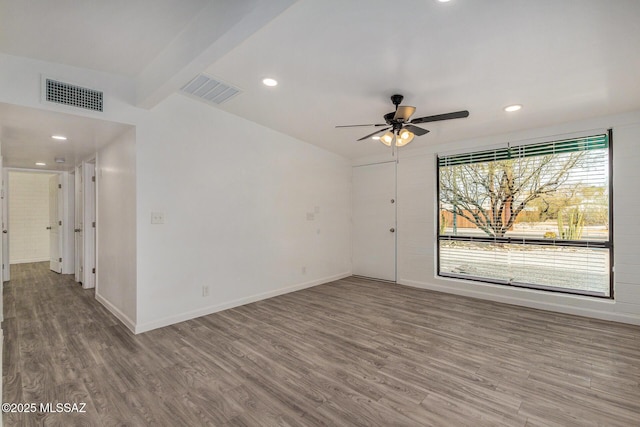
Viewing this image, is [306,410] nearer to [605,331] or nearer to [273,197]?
[273,197]

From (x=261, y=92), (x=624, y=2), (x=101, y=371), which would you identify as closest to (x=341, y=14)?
(x=261, y=92)

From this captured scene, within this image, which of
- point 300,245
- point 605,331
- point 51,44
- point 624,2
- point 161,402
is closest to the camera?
point 624,2

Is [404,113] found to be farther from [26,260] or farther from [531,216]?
[26,260]

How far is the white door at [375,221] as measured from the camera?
18.8 ft

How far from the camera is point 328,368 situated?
262 cm

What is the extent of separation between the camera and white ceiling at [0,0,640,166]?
207 centimetres

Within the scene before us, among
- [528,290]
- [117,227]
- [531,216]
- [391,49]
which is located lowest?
[528,290]

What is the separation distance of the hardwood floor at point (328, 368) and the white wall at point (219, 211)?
1.45ft

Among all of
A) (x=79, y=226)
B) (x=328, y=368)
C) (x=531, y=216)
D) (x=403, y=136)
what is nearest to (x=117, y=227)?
Result: (x=79, y=226)

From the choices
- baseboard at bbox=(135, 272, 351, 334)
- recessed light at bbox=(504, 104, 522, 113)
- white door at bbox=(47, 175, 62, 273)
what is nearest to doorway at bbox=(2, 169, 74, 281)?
white door at bbox=(47, 175, 62, 273)

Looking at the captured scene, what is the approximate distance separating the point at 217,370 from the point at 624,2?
3.87 meters

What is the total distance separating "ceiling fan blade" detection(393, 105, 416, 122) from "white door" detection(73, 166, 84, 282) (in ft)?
17.9

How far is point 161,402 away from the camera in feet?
7.17

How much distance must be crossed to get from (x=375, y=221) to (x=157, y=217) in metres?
3.83
